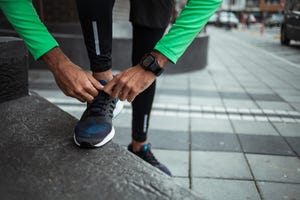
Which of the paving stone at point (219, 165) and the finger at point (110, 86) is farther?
the paving stone at point (219, 165)

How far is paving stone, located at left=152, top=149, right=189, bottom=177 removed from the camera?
211 cm

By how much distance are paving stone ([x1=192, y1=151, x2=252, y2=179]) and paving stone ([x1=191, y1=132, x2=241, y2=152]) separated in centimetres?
10

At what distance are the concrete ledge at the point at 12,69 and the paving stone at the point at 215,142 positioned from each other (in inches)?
49.6

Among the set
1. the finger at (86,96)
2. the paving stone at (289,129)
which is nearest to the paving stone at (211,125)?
the paving stone at (289,129)

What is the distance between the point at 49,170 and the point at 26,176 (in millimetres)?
79

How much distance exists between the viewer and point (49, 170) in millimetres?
1271

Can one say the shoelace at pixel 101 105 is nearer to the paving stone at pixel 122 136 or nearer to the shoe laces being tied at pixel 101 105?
Answer: the shoe laces being tied at pixel 101 105

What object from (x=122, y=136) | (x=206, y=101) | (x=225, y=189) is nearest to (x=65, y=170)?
(x=225, y=189)

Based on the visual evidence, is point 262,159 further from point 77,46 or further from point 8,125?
point 77,46

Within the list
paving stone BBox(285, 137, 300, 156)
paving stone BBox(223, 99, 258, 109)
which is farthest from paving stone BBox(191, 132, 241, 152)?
paving stone BBox(223, 99, 258, 109)

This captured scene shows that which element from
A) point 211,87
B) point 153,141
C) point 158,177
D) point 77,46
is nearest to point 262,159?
point 153,141

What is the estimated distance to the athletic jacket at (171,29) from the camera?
1292 millimetres

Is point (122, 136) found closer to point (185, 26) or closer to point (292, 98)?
point (292, 98)

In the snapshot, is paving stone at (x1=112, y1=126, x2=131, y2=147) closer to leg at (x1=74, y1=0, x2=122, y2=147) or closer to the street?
the street
